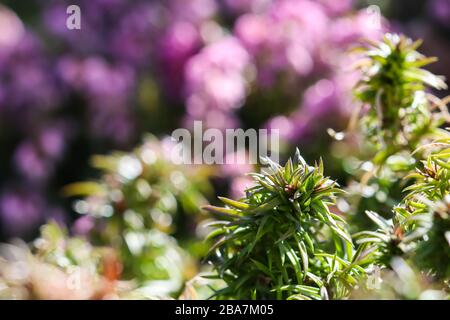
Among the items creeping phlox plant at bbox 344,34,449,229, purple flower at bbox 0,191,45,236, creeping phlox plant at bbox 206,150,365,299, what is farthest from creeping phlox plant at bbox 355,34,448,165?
purple flower at bbox 0,191,45,236

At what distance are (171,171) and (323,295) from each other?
451mm

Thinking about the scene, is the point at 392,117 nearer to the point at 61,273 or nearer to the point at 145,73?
the point at 61,273

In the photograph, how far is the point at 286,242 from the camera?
517mm

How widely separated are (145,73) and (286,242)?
4.06 ft

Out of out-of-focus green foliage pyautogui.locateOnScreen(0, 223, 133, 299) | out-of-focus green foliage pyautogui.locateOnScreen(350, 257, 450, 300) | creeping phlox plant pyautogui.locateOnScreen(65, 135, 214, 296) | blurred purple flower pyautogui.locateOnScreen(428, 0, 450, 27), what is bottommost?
out-of-focus green foliage pyautogui.locateOnScreen(350, 257, 450, 300)

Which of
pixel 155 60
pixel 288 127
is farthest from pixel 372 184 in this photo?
pixel 155 60

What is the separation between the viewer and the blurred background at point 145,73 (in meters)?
1.49

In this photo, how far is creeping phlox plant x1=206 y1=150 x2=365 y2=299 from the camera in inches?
19.7

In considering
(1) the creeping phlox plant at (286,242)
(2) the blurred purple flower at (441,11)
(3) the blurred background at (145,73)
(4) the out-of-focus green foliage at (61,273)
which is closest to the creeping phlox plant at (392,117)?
(1) the creeping phlox plant at (286,242)

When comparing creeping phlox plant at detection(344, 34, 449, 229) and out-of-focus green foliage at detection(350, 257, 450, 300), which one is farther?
creeping phlox plant at detection(344, 34, 449, 229)

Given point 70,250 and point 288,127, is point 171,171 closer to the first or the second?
point 70,250

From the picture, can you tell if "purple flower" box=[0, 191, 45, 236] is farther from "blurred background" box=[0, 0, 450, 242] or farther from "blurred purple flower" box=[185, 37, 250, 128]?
"blurred purple flower" box=[185, 37, 250, 128]

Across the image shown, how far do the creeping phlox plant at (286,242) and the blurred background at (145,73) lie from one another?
824 mm

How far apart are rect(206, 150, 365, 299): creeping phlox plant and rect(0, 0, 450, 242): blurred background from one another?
82 centimetres
